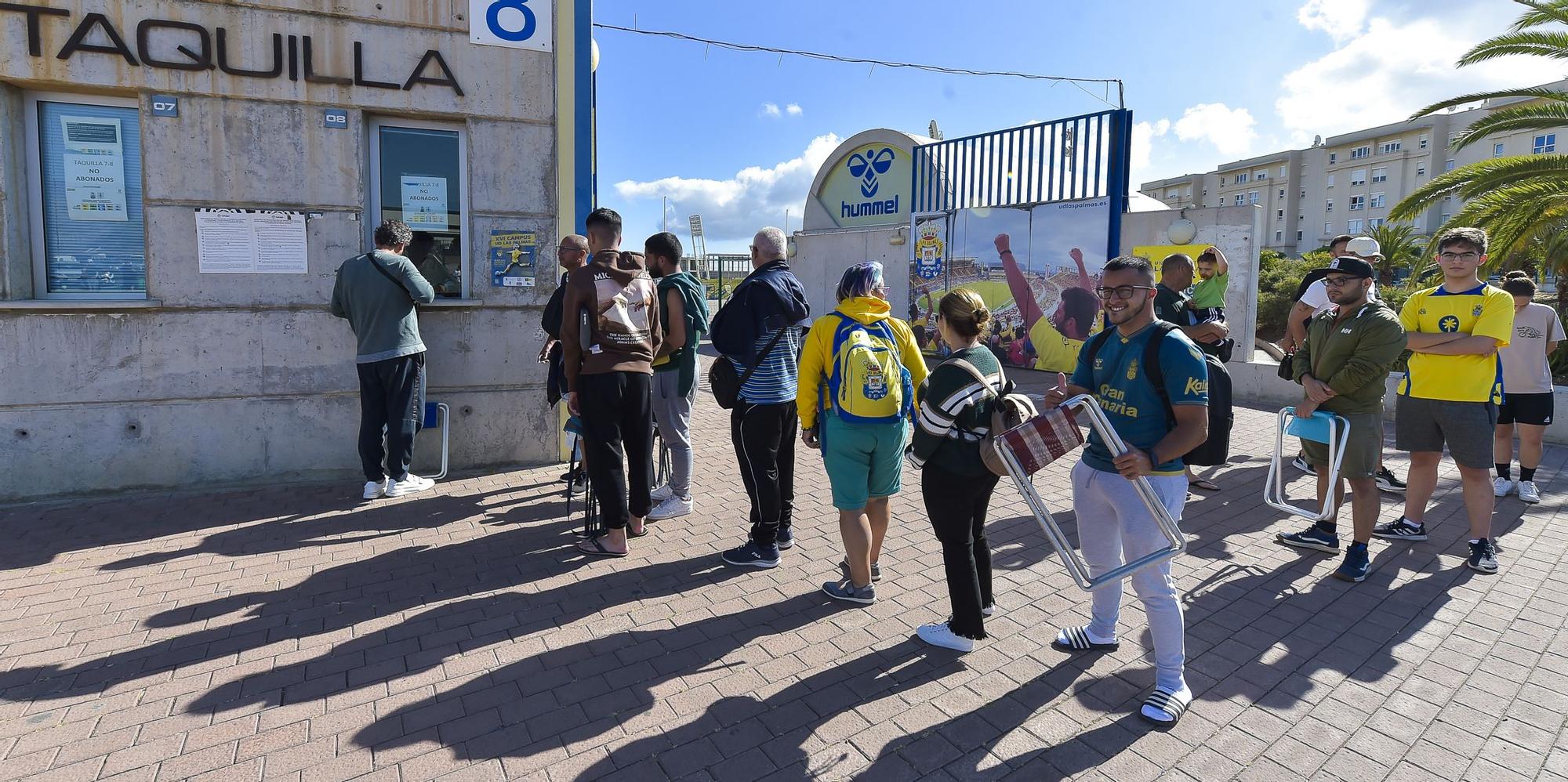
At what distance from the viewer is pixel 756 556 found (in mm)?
4633

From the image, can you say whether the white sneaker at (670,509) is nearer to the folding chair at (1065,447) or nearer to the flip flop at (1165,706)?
the folding chair at (1065,447)

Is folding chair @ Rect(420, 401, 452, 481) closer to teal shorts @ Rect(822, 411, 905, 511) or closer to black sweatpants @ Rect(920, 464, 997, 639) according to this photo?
teal shorts @ Rect(822, 411, 905, 511)

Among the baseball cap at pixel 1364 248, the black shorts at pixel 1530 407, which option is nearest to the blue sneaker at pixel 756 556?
the baseball cap at pixel 1364 248

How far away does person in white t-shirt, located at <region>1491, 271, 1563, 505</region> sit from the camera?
6.14 metres

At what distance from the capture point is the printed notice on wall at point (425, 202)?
21.3ft

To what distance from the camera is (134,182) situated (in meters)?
5.90

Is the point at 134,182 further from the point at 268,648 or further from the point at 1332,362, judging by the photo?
the point at 1332,362

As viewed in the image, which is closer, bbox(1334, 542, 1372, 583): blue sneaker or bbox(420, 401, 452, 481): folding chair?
bbox(1334, 542, 1372, 583): blue sneaker

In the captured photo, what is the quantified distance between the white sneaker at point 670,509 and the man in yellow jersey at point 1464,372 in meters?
4.49

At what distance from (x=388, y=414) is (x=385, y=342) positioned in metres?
0.53

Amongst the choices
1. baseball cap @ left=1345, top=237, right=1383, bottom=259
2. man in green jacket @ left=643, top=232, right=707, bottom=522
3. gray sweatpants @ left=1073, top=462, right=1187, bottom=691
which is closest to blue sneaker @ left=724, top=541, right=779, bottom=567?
man in green jacket @ left=643, top=232, right=707, bottom=522

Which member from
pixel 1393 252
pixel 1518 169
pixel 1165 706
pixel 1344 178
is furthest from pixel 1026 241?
pixel 1344 178

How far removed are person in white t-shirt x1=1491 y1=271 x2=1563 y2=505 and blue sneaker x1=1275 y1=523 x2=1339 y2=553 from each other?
2.36 metres

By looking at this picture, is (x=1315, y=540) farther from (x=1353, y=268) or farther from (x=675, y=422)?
(x=675, y=422)
